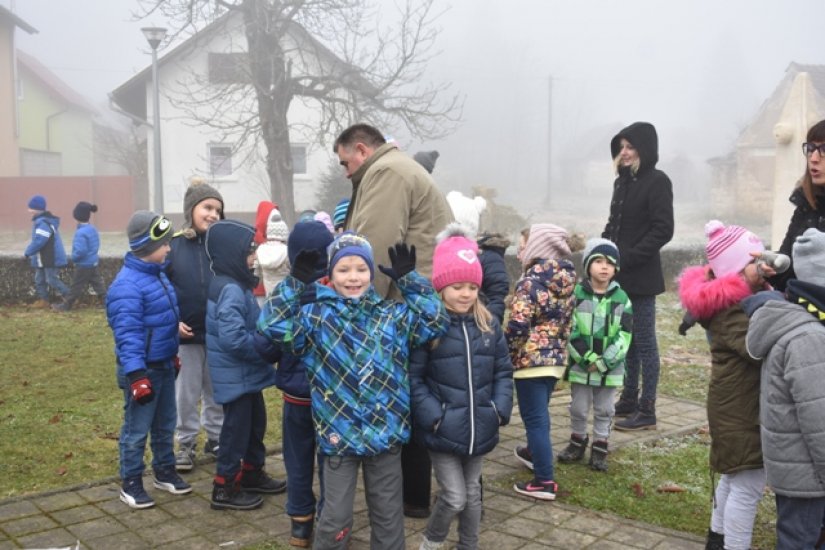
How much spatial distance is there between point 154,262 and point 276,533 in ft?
5.39

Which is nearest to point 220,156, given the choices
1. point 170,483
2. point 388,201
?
point 170,483

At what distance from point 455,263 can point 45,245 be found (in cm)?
1099

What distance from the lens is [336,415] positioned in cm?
380

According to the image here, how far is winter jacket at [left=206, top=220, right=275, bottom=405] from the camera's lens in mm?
4840

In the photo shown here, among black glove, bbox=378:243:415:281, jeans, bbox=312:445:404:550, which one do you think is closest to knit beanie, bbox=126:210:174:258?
black glove, bbox=378:243:415:281

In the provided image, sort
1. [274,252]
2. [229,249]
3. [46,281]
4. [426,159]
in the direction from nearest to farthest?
[229,249], [426,159], [274,252], [46,281]

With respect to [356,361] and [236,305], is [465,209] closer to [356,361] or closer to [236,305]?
[236,305]

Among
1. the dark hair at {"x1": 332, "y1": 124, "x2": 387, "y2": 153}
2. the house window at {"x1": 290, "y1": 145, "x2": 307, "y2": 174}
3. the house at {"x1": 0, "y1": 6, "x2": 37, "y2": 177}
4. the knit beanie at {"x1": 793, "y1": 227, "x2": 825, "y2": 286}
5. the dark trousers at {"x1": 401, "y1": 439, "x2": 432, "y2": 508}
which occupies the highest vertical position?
the house at {"x1": 0, "y1": 6, "x2": 37, "y2": 177}

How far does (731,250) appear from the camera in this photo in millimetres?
4035

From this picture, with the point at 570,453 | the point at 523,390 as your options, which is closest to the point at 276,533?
the point at 523,390

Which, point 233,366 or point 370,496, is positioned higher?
Answer: point 233,366

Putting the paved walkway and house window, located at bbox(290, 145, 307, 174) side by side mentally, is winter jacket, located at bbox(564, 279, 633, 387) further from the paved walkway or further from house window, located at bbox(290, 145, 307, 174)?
house window, located at bbox(290, 145, 307, 174)

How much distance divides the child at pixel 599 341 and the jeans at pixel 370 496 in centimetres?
199

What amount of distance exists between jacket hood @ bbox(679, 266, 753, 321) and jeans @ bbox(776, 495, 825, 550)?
34.4 inches
